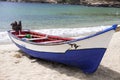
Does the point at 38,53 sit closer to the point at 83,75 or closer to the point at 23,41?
the point at 23,41

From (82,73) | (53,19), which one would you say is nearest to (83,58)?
(82,73)

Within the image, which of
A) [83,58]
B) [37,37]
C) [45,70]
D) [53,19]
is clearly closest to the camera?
[83,58]

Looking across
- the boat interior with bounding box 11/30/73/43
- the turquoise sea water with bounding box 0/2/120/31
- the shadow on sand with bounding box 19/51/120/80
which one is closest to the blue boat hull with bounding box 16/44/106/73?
the shadow on sand with bounding box 19/51/120/80

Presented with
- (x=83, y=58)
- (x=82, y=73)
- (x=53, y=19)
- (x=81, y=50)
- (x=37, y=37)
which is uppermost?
(x=81, y=50)

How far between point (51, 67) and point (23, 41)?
2.07 meters

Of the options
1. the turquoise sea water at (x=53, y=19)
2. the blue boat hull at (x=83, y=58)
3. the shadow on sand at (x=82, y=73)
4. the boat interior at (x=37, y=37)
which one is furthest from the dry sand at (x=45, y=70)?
the turquoise sea water at (x=53, y=19)

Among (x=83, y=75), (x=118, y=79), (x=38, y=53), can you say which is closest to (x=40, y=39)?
(x=38, y=53)

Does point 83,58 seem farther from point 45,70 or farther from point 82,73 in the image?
point 45,70

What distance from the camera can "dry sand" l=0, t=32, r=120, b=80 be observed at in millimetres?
10133

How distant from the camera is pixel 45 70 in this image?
425 inches

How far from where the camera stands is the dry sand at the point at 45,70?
33.2 ft

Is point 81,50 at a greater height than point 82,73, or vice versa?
point 81,50

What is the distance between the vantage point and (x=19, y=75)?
10258mm

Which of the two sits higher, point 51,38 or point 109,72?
point 51,38
